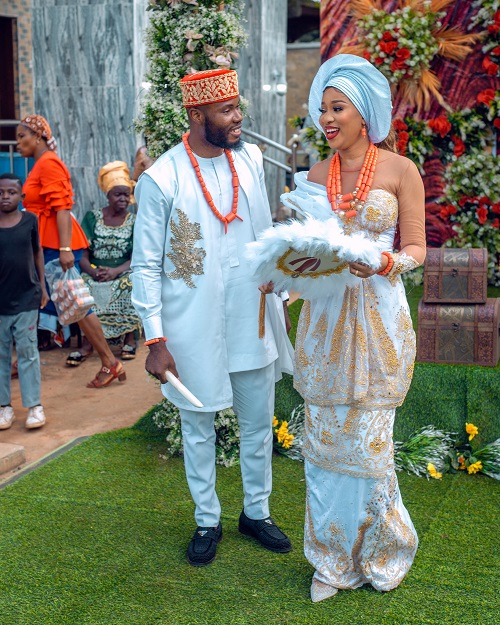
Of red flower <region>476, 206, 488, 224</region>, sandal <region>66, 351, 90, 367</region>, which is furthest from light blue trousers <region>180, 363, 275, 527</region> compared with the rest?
red flower <region>476, 206, 488, 224</region>

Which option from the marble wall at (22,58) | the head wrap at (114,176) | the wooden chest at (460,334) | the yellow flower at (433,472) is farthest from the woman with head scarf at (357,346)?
the marble wall at (22,58)

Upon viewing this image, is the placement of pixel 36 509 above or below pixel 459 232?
below

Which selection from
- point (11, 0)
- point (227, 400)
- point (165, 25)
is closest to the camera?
point (227, 400)

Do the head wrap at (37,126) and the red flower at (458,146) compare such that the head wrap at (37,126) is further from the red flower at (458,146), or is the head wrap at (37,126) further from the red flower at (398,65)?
the red flower at (458,146)

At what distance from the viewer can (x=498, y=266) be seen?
7664 millimetres

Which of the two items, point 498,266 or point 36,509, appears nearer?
point 36,509

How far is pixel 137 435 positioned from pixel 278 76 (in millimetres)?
9243

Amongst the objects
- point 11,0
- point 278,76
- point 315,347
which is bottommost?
point 315,347

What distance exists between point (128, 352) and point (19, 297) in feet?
6.75

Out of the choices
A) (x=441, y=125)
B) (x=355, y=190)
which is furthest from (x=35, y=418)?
(x=441, y=125)

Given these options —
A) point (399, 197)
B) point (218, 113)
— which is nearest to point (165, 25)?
point (218, 113)

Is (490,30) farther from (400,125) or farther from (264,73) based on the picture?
(264,73)

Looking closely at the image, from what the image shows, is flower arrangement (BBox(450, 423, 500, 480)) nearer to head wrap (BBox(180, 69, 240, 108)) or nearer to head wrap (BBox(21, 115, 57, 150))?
head wrap (BBox(180, 69, 240, 108))

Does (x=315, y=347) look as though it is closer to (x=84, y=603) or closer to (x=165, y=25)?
(x=84, y=603)
